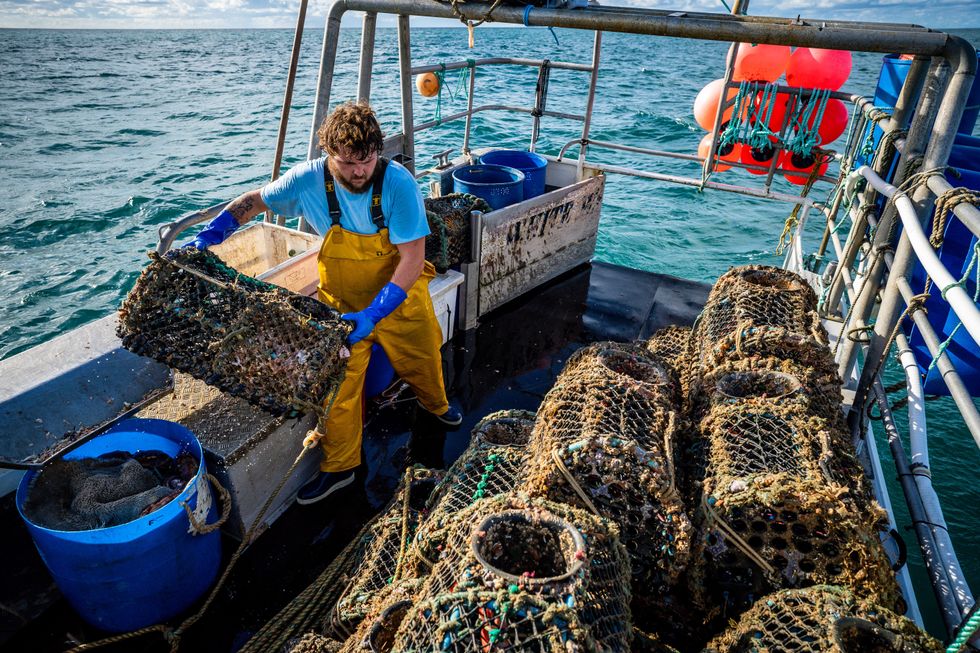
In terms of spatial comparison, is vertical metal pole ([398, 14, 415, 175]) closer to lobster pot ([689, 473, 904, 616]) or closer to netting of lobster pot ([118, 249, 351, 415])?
netting of lobster pot ([118, 249, 351, 415])

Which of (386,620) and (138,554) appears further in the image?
(138,554)

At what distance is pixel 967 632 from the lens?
135cm

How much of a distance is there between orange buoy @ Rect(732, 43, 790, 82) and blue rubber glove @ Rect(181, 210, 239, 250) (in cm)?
474

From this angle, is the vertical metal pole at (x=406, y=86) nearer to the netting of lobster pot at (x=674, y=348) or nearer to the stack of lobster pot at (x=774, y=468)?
the netting of lobster pot at (x=674, y=348)

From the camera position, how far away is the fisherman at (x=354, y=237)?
2.92m

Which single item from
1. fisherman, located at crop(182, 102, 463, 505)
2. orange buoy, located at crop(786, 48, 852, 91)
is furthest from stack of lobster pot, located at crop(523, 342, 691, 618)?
orange buoy, located at crop(786, 48, 852, 91)

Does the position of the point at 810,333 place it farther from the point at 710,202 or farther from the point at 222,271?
the point at 710,202

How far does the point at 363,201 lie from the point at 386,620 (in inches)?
78.8

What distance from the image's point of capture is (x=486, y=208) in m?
4.82

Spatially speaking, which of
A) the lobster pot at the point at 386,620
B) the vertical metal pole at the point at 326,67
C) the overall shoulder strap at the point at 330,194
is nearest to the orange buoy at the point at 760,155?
the vertical metal pole at the point at 326,67

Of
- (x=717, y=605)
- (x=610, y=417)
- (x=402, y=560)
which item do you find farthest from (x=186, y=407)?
(x=717, y=605)

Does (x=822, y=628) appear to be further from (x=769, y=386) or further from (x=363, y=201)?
(x=363, y=201)

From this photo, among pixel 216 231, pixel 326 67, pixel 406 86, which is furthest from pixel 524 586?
pixel 406 86

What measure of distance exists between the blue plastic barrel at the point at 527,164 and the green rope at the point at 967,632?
4.62 m
